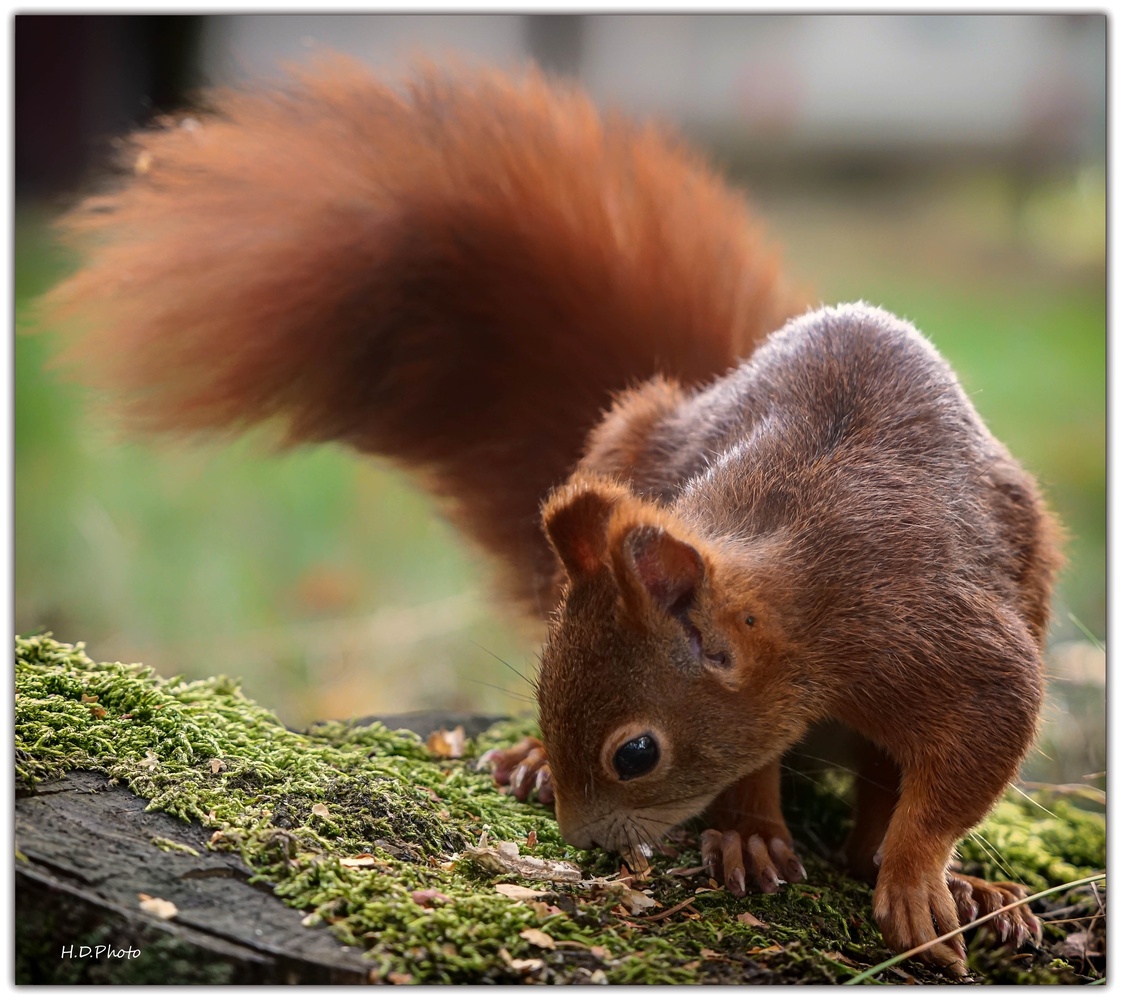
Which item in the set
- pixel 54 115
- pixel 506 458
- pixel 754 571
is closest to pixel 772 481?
pixel 754 571

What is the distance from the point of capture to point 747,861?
1.68 metres

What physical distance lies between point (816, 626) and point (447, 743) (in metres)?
0.73

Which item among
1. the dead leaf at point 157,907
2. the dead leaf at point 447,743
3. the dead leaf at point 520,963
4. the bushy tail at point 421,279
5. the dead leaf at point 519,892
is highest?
the bushy tail at point 421,279

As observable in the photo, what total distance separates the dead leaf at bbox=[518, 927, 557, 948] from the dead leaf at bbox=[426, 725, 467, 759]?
0.64m

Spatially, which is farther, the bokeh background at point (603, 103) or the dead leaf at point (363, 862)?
the bokeh background at point (603, 103)

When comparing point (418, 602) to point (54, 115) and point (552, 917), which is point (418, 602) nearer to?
point (54, 115)

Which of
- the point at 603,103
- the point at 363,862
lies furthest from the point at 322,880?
the point at 603,103

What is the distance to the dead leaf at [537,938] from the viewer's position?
52.2 inches

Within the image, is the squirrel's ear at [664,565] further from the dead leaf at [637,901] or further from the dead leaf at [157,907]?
the dead leaf at [157,907]

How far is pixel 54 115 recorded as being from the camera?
2.53 m

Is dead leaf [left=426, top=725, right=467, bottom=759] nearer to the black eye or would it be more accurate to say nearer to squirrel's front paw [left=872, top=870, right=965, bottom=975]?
the black eye

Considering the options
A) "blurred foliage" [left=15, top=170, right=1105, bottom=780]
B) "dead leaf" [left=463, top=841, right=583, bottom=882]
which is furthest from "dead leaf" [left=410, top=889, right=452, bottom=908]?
"blurred foliage" [left=15, top=170, right=1105, bottom=780]

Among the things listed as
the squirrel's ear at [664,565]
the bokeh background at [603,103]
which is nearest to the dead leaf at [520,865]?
the bokeh background at [603,103]

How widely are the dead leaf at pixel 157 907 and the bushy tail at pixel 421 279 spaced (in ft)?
3.31
